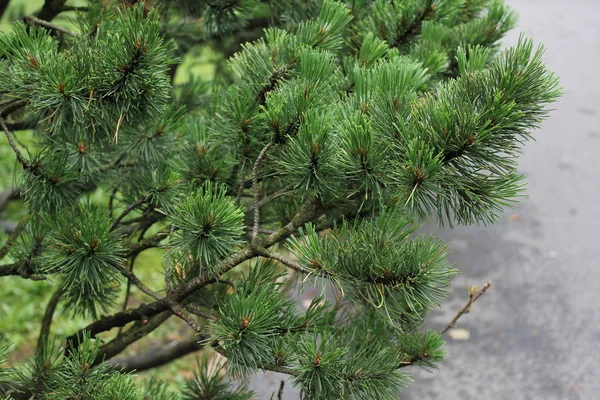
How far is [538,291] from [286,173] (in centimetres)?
280

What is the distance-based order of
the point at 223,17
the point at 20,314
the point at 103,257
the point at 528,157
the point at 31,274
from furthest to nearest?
the point at 528,157 → the point at 20,314 → the point at 223,17 → the point at 31,274 → the point at 103,257

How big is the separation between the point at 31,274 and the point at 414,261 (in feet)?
2.80

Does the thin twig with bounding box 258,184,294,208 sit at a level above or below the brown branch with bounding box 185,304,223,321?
above

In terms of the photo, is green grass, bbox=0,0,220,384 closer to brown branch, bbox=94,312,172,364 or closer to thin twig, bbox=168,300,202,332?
brown branch, bbox=94,312,172,364

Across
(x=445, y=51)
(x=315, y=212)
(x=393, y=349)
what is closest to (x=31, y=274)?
(x=315, y=212)

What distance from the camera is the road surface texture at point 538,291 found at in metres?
2.88

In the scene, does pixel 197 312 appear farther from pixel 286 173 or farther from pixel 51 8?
pixel 51 8

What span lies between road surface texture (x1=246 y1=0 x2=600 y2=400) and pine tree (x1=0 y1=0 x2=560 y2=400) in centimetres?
121

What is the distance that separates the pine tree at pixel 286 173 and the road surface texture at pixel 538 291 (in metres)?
1.21

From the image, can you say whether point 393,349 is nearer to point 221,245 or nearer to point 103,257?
point 221,245

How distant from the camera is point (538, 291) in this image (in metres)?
3.48

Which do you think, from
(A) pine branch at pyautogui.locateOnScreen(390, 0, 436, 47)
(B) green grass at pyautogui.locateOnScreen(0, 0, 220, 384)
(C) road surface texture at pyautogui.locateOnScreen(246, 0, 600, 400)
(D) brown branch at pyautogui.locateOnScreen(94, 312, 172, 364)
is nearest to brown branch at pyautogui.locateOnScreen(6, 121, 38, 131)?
(D) brown branch at pyautogui.locateOnScreen(94, 312, 172, 364)

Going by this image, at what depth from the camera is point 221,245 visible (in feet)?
3.42

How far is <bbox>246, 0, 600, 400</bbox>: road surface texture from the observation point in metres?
2.88
